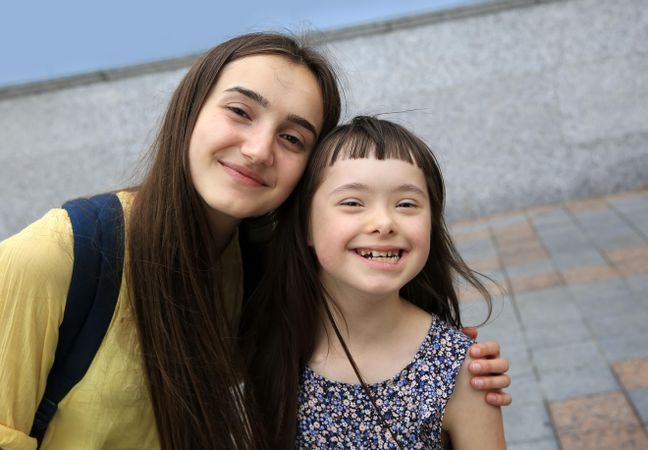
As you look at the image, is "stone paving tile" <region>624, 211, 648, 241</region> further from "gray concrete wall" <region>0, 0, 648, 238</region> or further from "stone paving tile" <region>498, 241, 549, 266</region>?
"gray concrete wall" <region>0, 0, 648, 238</region>

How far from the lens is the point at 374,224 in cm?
190

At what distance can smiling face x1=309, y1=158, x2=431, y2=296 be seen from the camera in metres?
1.92

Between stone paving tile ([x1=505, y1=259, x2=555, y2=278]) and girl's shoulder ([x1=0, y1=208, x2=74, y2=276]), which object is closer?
girl's shoulder ([x1=0, y1=208, x2=74, y2=276])

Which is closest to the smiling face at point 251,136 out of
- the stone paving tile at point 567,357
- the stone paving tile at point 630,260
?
the stone paving tile at point 567,357

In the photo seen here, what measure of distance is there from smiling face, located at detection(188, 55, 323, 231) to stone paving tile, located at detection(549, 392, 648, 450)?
1763 millimetres

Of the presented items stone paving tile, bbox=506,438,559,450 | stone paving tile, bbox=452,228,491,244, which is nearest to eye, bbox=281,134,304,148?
stone paving tile, bbox=506,438,559,450

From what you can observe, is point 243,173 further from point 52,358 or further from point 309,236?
point 52,358

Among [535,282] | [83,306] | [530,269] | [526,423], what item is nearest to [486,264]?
[530,269]

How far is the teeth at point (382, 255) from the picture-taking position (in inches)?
75.8

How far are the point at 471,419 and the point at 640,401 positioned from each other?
5.52 feet

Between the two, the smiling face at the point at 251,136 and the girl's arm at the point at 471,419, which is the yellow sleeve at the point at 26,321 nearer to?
the smiling face at the point at 251,136

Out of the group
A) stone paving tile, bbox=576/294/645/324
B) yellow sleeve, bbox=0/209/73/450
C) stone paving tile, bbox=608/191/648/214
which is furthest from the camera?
stone paving tile, bbox=608/191/648/214

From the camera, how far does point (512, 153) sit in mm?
7809

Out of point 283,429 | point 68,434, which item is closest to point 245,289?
point 283,429
